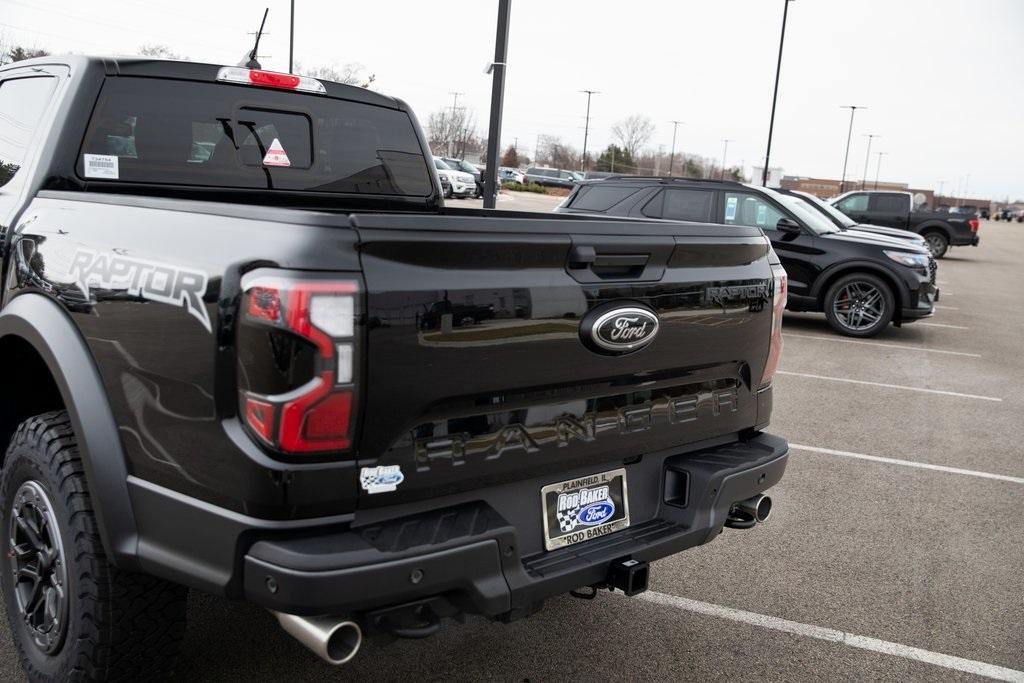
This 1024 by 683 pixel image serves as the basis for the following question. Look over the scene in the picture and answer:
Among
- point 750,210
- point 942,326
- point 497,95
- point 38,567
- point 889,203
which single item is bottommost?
point 942,326

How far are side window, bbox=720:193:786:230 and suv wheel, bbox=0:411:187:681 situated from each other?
33.5ft

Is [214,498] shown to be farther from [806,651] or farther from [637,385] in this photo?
[806,651]

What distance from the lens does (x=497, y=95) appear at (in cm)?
969

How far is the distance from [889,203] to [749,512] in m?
23.1

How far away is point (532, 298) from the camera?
2.47 metres

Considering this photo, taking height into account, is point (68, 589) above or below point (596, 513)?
below

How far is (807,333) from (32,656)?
10731 mm

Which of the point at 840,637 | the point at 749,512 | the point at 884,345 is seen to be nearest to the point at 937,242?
the point at 884,345

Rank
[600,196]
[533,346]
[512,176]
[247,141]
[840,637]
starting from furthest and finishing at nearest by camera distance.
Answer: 1. [512,176]
2. [600,196]
3. [247,141]
4. [840,637]
5. [533,346]

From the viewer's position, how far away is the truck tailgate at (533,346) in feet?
7.29

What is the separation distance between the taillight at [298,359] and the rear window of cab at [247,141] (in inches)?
68.9

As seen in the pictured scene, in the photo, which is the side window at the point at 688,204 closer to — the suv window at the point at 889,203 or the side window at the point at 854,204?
the side window at the point at 854,204

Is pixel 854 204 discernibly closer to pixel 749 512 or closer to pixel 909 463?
pixel 909 463

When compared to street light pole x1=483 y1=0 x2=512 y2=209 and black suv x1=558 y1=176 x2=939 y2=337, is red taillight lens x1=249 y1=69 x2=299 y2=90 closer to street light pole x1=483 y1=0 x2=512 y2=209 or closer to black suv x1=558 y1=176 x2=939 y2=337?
street light pole x1=483 y1=0 x2=512 y2=209
